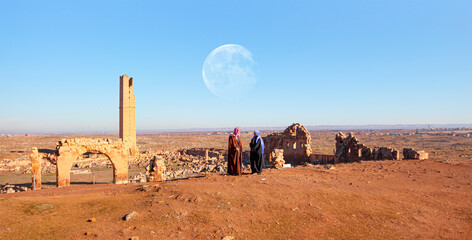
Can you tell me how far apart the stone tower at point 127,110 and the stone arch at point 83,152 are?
23.9 meters

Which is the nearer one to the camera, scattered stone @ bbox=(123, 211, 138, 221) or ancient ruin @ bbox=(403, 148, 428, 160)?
scattered stone @ bbox=(123, 211, 138, 221)

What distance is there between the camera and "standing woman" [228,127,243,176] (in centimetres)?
1178

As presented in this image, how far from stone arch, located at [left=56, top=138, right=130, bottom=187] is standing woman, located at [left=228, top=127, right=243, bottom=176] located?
26.2ft

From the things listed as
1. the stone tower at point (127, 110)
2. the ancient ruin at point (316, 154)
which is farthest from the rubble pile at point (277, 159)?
the stone tower at point (127, 110)

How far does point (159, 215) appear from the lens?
662 centimetres

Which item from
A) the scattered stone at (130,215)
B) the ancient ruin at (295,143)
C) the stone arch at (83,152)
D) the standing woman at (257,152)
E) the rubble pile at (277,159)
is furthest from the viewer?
the ancient ruin at (295,143)

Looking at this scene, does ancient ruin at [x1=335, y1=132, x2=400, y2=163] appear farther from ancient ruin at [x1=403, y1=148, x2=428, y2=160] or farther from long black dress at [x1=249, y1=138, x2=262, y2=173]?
long black dress at [x1=249, y1=138, x2=262, y2=173]

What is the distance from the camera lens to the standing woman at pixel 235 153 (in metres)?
11.8

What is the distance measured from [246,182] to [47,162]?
29.9 m

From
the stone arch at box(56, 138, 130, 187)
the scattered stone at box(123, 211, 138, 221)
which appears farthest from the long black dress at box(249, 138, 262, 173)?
the stone arch at box(56, 138, 130, 187)

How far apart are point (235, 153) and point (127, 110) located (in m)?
32.6

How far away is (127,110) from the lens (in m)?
40.2

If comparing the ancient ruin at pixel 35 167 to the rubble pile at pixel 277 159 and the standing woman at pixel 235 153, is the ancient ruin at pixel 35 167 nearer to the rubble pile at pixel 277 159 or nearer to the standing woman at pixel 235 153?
the standing woman at pixel 235 153

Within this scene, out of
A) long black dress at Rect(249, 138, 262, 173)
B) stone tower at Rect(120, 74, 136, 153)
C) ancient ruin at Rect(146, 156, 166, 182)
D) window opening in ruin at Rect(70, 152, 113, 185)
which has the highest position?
stone tower at Rect(120, 74, 136, 153)
